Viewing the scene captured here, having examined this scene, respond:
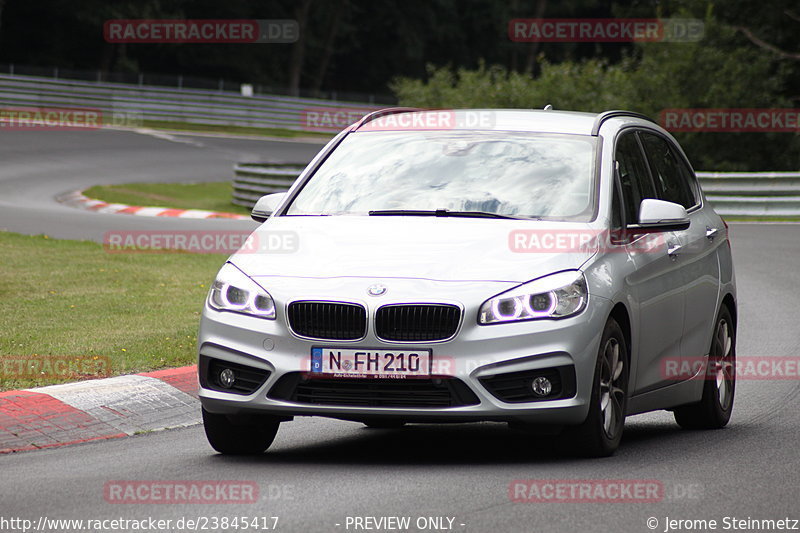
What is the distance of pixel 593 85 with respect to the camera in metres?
39.8

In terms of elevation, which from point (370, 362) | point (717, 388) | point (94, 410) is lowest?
point (94, 410)

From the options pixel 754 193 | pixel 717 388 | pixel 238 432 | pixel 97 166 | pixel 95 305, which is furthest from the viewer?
pixel 97 166

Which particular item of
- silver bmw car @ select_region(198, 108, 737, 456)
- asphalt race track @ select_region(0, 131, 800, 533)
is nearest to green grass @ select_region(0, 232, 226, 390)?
asphalt race track @ select_region(0, 131, 800, 533)

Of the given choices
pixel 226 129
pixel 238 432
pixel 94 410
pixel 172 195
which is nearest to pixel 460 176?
pixel 238 432

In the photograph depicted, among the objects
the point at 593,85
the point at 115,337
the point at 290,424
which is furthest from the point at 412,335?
the point at 593,85

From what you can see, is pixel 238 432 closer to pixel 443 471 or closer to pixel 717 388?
pixel 443 471

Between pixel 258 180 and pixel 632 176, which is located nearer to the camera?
pixel 632 176

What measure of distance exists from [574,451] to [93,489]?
2.34 metres

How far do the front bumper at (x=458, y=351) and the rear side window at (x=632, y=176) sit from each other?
1.16m

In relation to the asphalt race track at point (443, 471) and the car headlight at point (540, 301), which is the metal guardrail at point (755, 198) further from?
the car headlight at point (540, 301)

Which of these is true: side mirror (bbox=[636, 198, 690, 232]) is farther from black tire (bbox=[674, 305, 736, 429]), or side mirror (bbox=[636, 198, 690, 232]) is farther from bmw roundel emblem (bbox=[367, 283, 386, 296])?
bmw roundel emblem (bbox=[367, 283, 386, 296])

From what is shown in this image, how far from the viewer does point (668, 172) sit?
929 cm

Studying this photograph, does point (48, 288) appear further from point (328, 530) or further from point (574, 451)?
point (328, 530)

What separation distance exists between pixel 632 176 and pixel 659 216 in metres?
0.65
